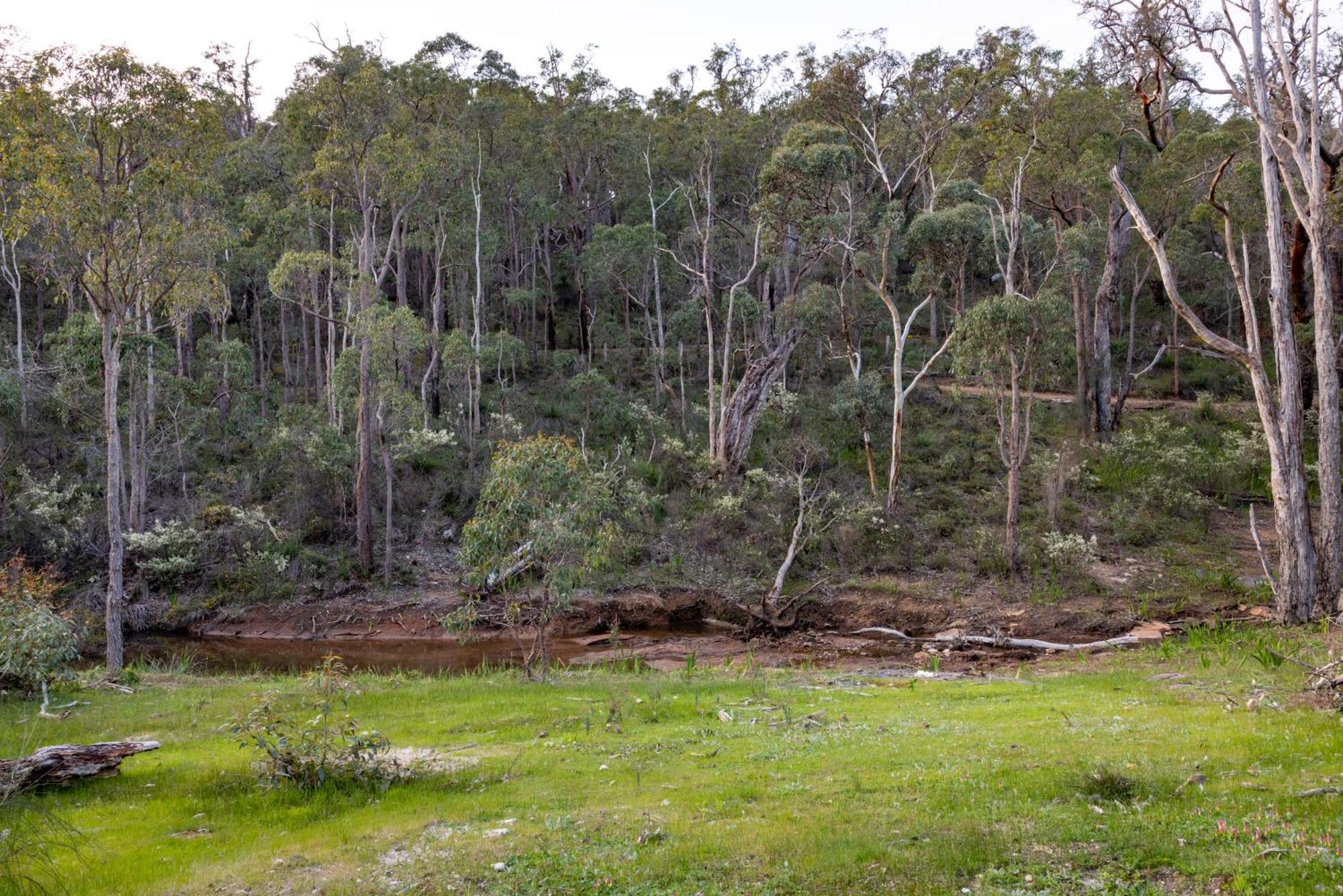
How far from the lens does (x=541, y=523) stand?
14633 millimetres

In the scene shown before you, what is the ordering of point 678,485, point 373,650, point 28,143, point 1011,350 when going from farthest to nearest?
1. point 678,485
2. point 373,650
3. point 1011,350
4. point 28,143

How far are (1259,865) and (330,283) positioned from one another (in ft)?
106

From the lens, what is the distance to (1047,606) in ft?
73.4

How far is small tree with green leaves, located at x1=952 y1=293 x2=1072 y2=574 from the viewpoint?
23.1 m

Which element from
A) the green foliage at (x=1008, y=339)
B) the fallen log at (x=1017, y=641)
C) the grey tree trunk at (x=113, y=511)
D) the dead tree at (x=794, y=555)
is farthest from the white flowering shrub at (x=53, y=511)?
the green foliage at (x=1008, y=339)

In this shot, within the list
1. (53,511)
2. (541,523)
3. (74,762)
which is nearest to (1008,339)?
(541,523)

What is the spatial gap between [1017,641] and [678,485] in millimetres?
14517

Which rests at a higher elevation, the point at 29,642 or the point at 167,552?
the point at 29,642

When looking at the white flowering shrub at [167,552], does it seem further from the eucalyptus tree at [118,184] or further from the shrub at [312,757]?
the shrub at [312,757]

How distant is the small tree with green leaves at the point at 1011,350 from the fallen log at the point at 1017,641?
14.2 ft

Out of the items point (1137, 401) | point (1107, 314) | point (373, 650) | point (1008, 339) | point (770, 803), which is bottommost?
point (373, 650)

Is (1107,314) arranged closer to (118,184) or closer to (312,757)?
(118,184)

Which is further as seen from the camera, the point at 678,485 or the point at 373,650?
the point at 678,485

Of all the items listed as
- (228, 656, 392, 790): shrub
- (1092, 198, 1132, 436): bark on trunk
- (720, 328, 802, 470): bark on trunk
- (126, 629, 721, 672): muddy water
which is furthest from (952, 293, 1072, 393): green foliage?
(228, 656, 392, 790): shrub
